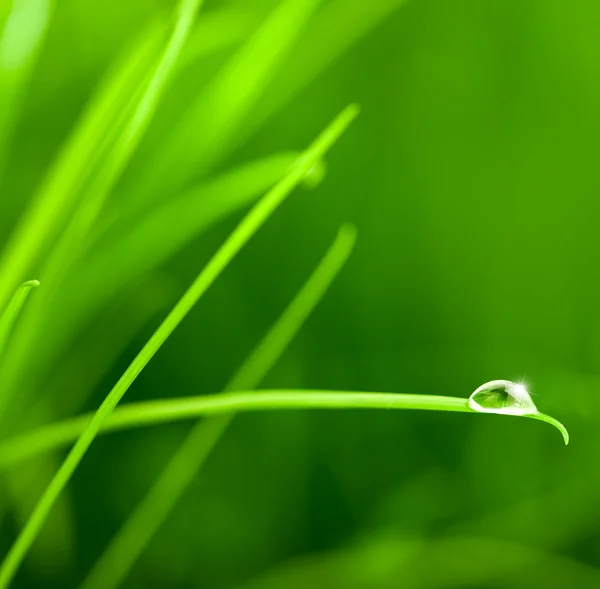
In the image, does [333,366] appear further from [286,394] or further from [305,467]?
[286,394]

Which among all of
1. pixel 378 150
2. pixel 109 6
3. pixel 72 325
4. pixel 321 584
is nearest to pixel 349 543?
pixel 321 584

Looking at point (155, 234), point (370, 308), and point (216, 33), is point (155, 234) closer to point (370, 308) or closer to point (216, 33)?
point (216, 33)

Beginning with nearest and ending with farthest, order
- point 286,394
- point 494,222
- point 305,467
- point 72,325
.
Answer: point 286,394
point 72,325
point 305,467
point 494,222

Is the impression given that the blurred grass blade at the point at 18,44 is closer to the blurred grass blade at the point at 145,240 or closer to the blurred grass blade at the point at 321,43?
the blurred grass blade at the point at 145,240

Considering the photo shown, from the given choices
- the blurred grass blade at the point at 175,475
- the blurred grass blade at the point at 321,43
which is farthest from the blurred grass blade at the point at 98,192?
the blurred grass blade at the point at 321,43

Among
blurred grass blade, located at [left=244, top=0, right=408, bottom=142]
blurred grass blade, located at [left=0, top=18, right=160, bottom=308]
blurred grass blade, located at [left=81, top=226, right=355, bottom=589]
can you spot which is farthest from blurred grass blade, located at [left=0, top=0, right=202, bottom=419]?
blurred grass blade, located at [left=244, top=0, right=408, bottom=142]

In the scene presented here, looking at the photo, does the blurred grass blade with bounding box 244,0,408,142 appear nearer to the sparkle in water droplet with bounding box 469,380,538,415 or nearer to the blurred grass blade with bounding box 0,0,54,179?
the blurred grass blade with bounding box 0,0,54,179
